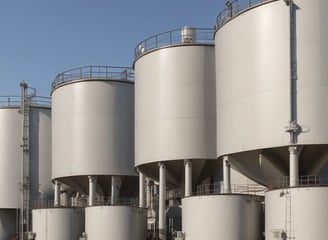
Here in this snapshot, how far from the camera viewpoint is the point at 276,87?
2494cm

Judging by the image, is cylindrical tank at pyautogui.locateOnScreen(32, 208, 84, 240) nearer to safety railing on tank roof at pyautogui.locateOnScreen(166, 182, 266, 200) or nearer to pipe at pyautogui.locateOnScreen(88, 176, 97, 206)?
pipe at pyautogui.locateOnScreen(88, 176, 97, 206)

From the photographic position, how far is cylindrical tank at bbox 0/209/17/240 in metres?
48.0

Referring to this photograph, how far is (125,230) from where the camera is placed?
32.0m

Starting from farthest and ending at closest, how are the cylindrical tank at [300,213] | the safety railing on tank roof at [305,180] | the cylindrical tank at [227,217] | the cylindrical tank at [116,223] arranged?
1. the cylindrical tank at [116,223]
2. the cylindrical tank at [227,217]
3. the safety railing on tank roof at [305,180]
4. the cylindrical tank at [300,213]

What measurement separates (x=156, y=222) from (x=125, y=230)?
4.56 metres

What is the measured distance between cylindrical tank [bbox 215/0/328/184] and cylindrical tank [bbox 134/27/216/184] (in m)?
3.58

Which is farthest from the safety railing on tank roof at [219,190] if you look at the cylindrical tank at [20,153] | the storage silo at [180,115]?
the cylindrical tank at [20,153]

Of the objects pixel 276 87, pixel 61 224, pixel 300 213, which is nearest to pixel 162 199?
pixel 61 224

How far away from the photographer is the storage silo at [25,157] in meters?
45.9

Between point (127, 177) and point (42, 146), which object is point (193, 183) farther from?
point (42, 146)

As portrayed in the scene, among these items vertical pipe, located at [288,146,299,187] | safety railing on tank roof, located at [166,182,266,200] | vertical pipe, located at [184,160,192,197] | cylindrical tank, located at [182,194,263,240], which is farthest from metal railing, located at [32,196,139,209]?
vertical pipe, located at [288,146,299,187]

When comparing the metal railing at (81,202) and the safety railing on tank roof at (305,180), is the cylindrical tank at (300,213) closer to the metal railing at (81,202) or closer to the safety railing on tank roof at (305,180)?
the safety railing on tank roof at (305,180)

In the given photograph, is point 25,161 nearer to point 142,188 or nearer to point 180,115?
point 142,188

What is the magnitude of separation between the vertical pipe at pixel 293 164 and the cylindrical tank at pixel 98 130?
15886mm
